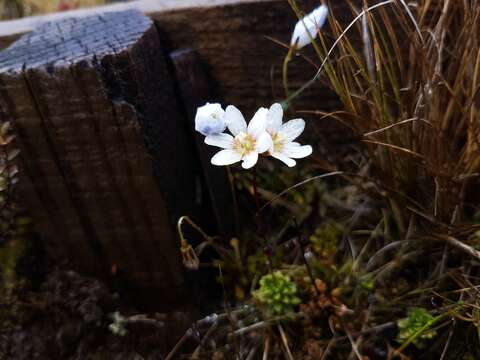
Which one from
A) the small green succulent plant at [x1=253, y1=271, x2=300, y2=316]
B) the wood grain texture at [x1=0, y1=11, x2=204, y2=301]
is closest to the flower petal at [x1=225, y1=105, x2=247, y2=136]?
the wood grain texture at [x1=0, y1=11, x2=204, y2=301]

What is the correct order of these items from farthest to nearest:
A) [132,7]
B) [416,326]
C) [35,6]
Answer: [35,6], [132,7], [416,326]

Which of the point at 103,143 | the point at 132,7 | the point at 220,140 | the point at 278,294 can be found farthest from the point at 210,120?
the point at 132,7

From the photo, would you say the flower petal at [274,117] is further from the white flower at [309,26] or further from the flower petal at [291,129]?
the white flower at [309,26]

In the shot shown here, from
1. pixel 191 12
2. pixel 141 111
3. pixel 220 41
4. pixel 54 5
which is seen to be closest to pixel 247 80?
pixel 220 41

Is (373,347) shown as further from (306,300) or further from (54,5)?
(54,5)

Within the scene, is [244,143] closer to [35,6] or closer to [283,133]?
[283,133]

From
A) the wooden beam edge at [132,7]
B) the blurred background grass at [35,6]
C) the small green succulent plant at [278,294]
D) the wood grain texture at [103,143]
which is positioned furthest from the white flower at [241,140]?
the blurred background grass at [35,6]
